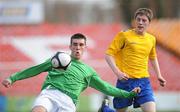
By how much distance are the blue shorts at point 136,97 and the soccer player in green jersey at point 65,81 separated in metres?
0.54

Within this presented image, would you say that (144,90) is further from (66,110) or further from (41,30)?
(41,30)

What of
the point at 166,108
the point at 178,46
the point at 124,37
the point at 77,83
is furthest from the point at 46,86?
the point at 178,46

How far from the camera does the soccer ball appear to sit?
24.9 feet

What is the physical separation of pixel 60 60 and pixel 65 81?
A: 334mm

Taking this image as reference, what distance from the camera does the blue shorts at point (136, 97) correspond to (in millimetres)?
8492

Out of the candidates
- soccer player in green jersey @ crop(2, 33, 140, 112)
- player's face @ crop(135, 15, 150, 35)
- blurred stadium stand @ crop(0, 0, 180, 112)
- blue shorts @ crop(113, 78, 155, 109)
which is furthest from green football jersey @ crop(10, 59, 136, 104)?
blurred stadium stand @ crop(0, 0, 180, 112)

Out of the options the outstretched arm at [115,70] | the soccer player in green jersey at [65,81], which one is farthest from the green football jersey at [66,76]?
the outstretched arm at [115,70]

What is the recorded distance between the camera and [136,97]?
28.0 feet

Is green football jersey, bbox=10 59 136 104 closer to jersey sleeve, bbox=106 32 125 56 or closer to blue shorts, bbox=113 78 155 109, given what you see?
jersey sleeve, bbox=106 32 125 56

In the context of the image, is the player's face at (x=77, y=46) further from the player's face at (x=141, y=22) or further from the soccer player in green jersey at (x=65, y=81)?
the player's face at (x=141, y=22)

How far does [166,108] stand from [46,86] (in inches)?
382

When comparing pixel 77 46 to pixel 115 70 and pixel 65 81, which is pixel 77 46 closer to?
pixel 65 81

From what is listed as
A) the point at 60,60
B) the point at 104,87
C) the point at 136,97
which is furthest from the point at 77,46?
the point at 136,97

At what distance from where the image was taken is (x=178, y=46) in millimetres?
19594
